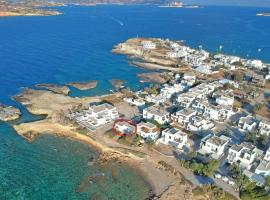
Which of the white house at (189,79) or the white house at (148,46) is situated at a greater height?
the white house at (148,46)

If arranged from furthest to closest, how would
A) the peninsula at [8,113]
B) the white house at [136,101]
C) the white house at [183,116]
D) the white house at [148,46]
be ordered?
the white house at [148,46], the white house at [136,101], the peninsula at [8,113], the white house at [183,116]

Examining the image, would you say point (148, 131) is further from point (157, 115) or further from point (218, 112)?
point (218, 112)

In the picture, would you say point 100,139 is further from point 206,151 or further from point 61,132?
Answer: point 206,151

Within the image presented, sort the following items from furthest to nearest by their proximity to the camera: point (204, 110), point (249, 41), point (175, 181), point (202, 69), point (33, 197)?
point (249, 41), point (202, 69), point (204, 110), point (175, 181), point (33, 197)

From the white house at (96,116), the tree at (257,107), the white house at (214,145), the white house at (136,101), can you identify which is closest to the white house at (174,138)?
the white house at (214,145)

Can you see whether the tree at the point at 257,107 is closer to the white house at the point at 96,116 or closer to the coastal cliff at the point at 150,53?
the white house at the point at 96,116

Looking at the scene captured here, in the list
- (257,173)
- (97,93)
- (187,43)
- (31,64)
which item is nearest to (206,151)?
(257,173)
